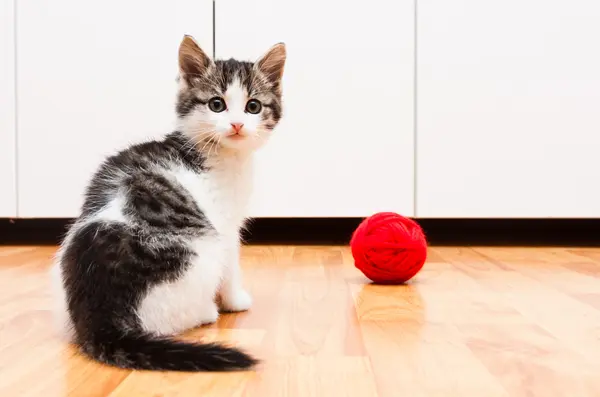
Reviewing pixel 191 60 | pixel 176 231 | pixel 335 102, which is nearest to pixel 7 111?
pixel 335 102

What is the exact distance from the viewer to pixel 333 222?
3.14 metres

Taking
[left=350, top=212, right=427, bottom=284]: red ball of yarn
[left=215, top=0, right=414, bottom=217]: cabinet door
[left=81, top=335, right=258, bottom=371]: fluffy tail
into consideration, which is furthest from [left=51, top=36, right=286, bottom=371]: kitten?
[left=215, top=0, right=414, bottom=217]: cabinet door

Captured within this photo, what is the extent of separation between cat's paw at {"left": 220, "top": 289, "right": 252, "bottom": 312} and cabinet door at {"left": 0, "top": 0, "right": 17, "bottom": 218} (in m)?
1.48

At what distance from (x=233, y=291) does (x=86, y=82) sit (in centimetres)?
146

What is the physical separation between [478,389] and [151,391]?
46 cm

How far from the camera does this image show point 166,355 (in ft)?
3.19

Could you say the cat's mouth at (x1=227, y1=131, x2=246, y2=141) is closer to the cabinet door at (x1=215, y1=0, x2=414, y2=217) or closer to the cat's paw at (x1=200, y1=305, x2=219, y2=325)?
→ the cat's paw at (x1=200, y1=305, x2=219, y2=325)

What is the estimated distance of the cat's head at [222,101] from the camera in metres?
1.36

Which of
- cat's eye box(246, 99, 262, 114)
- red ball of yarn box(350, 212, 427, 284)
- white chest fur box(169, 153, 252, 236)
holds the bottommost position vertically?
red ball of yarn box(350, 212, 427, 284)

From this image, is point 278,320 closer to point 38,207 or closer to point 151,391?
point 151,391

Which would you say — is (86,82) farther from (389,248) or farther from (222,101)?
(389,248)

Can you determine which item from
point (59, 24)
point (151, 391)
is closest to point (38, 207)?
point (59, 24)

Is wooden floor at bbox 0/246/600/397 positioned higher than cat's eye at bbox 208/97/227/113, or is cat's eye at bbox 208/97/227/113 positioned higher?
cat's eye at bbox 208/97/227/113

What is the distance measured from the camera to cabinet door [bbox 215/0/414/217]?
8.22 feet
